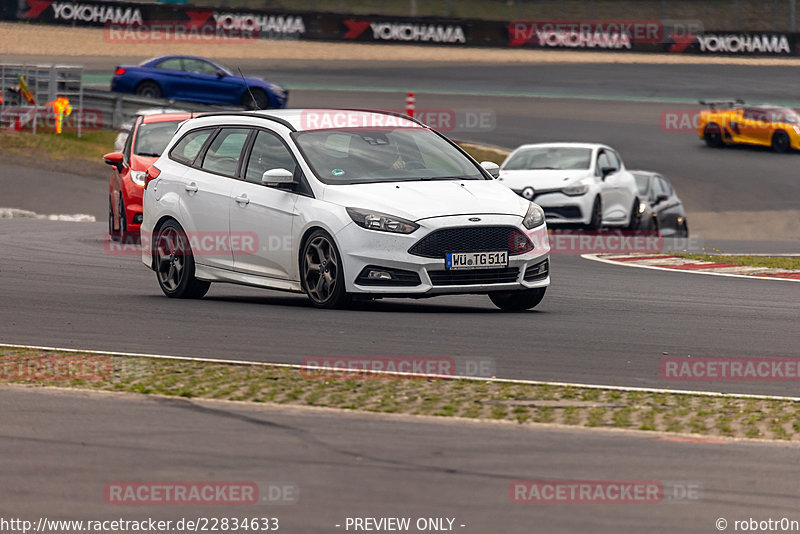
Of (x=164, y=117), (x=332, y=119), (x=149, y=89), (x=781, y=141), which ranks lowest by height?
(x=332, y=119)

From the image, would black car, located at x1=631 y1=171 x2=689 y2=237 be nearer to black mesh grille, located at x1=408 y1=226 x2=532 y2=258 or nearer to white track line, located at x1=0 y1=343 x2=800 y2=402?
black mesh grille, located at x1=408 y1=226 x2=532 y2=258

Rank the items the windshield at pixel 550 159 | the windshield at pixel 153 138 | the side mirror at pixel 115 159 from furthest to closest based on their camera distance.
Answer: the windshield at pixel 550 159
the windshield at pixel 153 138
the side mirror at pixel 115 159

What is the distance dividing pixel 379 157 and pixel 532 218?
1.42 meters

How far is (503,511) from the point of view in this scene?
5477 millimetres

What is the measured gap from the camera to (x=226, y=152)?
12.4 meters

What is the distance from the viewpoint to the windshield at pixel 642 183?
77.5 feet

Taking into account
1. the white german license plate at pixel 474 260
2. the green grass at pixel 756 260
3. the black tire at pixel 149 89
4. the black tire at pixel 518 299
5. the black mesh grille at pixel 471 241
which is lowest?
the black tire at pixel 518 299

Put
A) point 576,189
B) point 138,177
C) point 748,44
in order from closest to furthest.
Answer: point 138,177
point 576,189
point 748,44

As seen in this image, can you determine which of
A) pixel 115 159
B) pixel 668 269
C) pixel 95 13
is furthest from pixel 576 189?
pixel 95 13

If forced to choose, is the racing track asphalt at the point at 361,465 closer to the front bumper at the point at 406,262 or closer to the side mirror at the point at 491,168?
the front bumper at the point at 406,262

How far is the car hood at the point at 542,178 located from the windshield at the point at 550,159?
0.30 metres

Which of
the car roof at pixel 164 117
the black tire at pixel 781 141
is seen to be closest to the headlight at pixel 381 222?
the car roof at pixel 164 117

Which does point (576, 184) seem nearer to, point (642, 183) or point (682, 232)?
point (642, 183)

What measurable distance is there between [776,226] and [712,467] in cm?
2277
